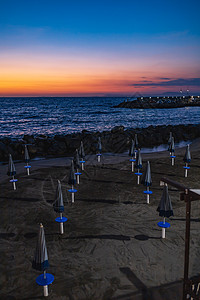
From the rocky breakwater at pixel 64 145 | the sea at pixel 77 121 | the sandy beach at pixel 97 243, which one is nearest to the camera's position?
the sandy beach at pixel 97 243

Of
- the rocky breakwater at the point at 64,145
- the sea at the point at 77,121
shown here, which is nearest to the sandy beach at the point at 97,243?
the rocky breakwater at the point at 64,145

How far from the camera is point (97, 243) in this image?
321 inches

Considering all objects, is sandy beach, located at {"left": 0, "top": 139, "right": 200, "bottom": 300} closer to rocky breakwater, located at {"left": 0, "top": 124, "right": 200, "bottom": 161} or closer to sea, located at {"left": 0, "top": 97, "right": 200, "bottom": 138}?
rocky breakwater, located at {"left": 0, "top": 124, "right": 200, "bottom": 161}

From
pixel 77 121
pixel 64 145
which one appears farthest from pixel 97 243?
pixel 77 121

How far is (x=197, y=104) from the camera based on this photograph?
433 ft

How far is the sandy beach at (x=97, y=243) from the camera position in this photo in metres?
6.18

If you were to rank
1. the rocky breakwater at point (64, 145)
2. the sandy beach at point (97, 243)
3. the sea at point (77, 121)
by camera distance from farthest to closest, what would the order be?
the sea at point (77, 121), the rocky breakwater at point (64, 145), the sandy beach at point (97, 243)

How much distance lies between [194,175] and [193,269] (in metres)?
9.11

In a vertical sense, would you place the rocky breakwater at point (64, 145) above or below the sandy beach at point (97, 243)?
above

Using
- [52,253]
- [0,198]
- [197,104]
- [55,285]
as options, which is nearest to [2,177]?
[0,198]

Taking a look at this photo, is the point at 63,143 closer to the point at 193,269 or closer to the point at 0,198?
the point at 0,198

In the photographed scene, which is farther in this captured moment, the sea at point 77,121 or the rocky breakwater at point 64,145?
the sea at point 77,121

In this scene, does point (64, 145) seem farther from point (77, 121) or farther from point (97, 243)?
point (77, 121)

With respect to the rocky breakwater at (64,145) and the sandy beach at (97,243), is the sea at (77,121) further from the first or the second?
the sandy beach at (97,243)
